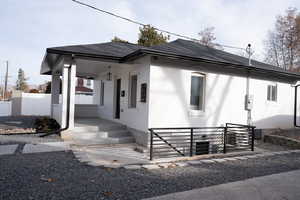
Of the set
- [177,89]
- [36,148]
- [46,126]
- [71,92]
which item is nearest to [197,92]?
[177,89]

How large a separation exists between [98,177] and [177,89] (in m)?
4.37

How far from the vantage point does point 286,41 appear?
71.9 ft

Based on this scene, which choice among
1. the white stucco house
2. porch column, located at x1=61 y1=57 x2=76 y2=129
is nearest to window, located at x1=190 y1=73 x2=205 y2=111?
the white stucco house

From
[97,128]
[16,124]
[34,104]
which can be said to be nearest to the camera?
[97,128]

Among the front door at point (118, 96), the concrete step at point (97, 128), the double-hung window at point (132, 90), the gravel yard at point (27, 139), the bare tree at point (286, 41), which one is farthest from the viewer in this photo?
the bare tree at point (286, 41)

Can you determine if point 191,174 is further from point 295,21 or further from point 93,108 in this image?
point 295,21

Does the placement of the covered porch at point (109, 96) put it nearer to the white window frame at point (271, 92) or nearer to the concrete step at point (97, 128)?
the concrete step at point (97, 128)

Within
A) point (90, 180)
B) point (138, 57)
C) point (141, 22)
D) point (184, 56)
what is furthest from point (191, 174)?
point (141, 22)

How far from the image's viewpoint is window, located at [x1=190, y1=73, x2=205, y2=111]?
7785mm

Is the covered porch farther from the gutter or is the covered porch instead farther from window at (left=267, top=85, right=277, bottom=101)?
window at (left=267, top=85, right=277, bottom=101)

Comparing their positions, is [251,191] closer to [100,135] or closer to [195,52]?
[100,135]

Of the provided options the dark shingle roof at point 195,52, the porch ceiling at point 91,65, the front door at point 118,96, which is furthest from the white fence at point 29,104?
the dark shingle roof at point 195,52

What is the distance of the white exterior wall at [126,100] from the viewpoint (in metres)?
7.07

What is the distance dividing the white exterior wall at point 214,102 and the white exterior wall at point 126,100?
1.26 ft
